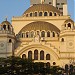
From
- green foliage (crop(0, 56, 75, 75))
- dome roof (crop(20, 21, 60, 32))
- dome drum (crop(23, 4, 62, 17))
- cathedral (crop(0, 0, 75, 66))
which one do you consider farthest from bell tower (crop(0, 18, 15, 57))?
green foliage (crop(0, 56, 75, 75))

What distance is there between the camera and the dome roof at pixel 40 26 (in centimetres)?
8612

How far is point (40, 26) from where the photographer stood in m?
86.7

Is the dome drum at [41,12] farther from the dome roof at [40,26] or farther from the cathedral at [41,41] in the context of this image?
the dome roof at [40,26]

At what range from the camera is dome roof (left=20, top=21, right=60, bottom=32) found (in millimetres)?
86125

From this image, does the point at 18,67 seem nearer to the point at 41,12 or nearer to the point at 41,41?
the point at 41,41

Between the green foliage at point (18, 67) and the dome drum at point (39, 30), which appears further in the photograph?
the dome drum at point (39, 30)

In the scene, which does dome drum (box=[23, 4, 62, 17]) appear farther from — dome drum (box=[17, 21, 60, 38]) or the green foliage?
the green foliage

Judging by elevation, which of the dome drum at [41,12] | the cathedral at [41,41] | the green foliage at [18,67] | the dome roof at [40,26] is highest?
the dome drum at [41,12]

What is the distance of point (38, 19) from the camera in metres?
91.7

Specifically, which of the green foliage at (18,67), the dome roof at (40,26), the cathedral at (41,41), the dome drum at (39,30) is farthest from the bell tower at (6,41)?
the green foliage at (18,67)

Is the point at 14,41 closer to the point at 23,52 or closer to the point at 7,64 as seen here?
the point at 23,52

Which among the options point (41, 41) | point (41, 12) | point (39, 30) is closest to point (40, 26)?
point (39, 30)

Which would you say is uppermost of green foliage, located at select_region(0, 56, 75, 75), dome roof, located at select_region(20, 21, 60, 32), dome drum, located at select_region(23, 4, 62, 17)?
dome drum, located at select_region(23, 4, 62, 17)

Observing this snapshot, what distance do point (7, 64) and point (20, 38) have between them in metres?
24.1
